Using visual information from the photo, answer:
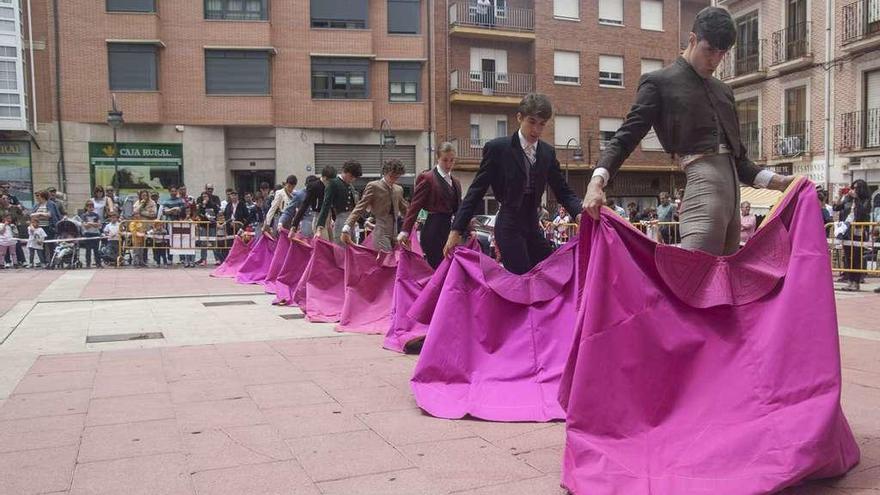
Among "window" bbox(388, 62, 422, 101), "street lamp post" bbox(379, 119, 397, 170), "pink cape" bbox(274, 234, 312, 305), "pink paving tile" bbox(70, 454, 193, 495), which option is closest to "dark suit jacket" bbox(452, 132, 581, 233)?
"pink paving tile" bbox(70, 454, 193, 495)

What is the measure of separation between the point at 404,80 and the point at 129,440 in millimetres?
30303

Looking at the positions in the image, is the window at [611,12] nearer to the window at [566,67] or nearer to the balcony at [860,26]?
the window at [566,67]

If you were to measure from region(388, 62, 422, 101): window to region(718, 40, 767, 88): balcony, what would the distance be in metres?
12.7

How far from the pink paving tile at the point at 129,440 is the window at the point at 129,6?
28854mm

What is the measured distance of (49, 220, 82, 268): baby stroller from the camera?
663 inches

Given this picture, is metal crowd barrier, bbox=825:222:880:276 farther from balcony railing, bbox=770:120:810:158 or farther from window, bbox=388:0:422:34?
window, bbox=388:0:422:34

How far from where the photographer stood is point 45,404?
463 cm

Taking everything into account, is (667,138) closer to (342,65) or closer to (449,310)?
(449,310)

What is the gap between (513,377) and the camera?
449cm

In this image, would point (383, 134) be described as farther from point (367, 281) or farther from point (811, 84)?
point (367, 281)

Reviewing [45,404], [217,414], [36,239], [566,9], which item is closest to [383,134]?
[566,9]

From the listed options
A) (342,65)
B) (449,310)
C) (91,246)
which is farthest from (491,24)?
(449,310)

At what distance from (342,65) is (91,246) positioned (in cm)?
1663

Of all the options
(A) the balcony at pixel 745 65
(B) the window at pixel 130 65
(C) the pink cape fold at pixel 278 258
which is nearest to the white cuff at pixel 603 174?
(C) the pink cape fold at pixel 278 258
